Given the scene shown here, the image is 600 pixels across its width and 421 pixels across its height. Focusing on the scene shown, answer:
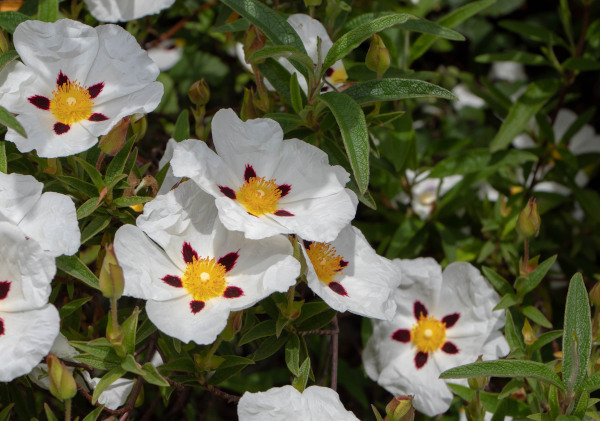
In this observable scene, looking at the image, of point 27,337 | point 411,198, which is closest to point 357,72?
point 411,198

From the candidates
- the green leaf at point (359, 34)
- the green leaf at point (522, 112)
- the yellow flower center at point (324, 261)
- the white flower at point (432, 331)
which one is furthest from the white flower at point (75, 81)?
the green leaf at point (522, 112)

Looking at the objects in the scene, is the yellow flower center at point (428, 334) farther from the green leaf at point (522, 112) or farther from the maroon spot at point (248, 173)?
the maroon spot at point (248, 173)

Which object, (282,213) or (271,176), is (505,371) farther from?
(271,176)

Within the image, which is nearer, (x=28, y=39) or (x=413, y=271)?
(x=28, y=39)

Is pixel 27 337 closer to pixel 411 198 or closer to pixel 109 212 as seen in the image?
pixel 109 212

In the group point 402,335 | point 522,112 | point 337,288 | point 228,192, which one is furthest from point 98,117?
point 522,112
